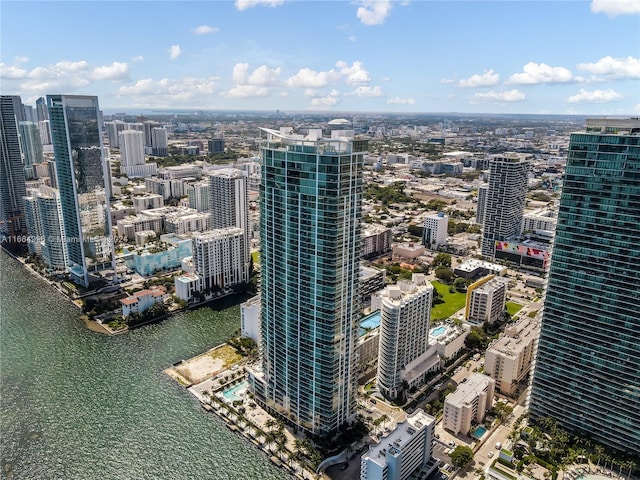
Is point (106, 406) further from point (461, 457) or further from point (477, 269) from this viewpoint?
point (477, 269)

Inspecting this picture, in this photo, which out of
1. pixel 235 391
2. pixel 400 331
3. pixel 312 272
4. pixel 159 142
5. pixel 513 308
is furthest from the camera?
pixel 159 142

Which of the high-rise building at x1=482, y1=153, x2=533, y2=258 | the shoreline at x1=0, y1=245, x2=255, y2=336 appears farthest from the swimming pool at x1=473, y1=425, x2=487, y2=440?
the high-rise building at x1=482, y1=153, x2=533, y2=258

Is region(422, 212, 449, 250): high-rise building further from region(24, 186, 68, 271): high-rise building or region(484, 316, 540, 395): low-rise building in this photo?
region(24, 186, 68, 271): high-rise building

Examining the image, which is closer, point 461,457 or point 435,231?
point 461,457

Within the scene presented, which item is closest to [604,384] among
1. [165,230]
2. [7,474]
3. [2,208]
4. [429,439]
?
[429,439]

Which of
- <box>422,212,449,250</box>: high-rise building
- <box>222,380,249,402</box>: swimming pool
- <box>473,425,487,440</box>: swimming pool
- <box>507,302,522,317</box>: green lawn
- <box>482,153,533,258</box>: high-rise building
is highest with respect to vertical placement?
<box>482,153,533,258</box>: high-rise building

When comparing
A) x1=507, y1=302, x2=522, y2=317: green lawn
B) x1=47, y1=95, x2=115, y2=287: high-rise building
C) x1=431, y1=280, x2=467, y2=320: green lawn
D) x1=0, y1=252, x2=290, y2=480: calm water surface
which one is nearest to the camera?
x1=0, y1=252, x2=290, y2=480: calm water surface

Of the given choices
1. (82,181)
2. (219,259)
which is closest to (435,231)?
(219,259)
